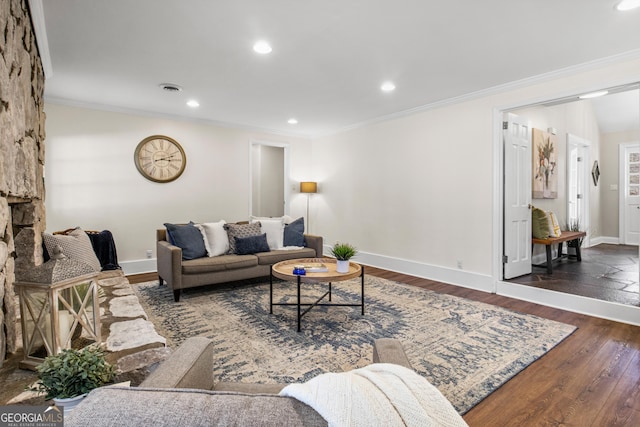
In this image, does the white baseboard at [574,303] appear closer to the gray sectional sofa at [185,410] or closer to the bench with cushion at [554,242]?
the bench with cushion at [554,242]

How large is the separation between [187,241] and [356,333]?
2308mm

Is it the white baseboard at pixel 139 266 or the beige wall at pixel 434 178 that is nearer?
the beige wall at pixel 434 178

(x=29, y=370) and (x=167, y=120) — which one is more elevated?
(x=167, y=120)

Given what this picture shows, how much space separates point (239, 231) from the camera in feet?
14.2

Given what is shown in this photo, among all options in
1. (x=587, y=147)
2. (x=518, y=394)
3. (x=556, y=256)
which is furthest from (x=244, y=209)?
(x=587, y=147)

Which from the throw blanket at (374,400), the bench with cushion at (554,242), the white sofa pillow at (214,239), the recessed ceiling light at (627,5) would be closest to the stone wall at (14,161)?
the throw blanket at (374,400)

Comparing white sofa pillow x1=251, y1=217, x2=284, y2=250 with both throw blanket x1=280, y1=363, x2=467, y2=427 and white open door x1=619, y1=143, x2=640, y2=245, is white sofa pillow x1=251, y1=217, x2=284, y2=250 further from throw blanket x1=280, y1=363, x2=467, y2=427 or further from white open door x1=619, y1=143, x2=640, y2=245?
white open door x1=619, y1=143, x2=640, y2=245

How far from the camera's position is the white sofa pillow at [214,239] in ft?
13.4

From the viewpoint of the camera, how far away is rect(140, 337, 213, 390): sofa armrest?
96 centimetres

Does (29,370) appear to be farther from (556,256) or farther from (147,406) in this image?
(556,256)

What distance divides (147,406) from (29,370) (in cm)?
125

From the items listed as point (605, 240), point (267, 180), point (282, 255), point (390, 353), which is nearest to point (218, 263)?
point (282, 255)

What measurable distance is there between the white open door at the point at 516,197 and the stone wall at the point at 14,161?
445cm

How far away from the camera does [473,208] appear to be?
164 inches
